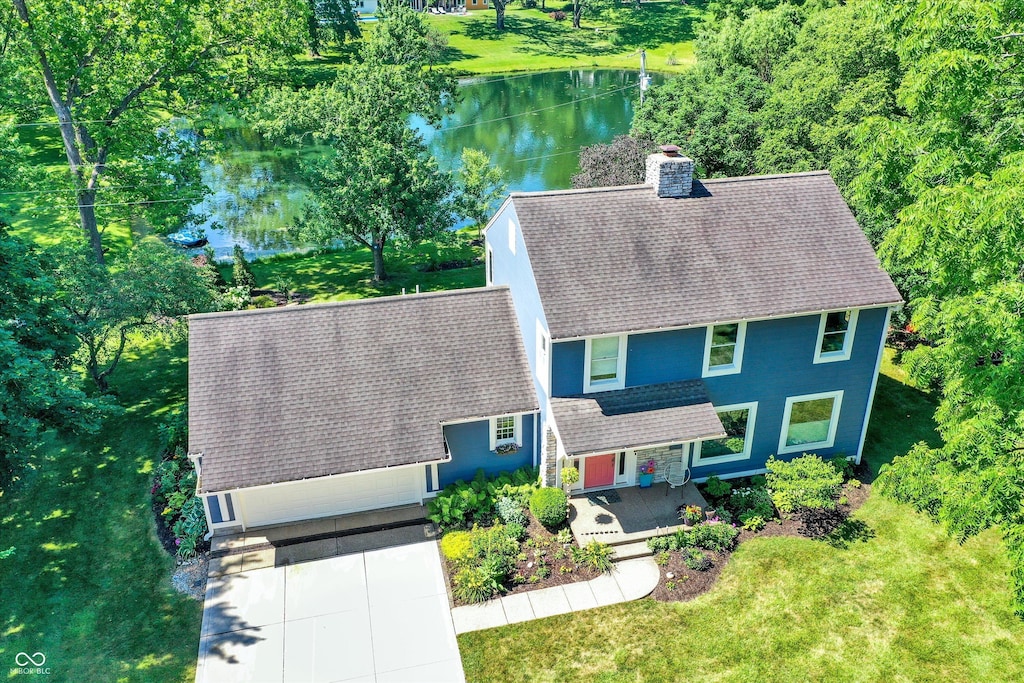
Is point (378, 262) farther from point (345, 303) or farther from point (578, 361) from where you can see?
point (578, 361)

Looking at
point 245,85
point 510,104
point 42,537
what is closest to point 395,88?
point 245,85

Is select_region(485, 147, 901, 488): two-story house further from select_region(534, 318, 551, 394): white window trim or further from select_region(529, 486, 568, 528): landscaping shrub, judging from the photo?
select_region(529, 486, 568, 528): landscaping shrub

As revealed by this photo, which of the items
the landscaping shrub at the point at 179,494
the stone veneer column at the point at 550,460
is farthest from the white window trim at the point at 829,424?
the landscaping shrub at the point at 179,494

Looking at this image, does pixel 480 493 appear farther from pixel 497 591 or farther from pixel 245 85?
pixel 245 85

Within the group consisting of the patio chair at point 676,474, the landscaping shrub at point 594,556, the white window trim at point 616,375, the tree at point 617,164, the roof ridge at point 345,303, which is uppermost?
the tree at point 617,164

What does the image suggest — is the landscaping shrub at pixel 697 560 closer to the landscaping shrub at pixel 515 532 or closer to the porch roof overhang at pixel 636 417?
the porch roof overhang at pixel 636 417

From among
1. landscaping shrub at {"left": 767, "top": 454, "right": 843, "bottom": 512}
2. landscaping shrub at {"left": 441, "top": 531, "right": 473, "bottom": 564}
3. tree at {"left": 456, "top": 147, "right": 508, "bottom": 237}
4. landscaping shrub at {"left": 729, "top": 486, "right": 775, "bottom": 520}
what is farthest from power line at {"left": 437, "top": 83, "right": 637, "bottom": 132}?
landscaping shrub at {"left": 767, "top": 454, "right": 843, "bottom": 512}
